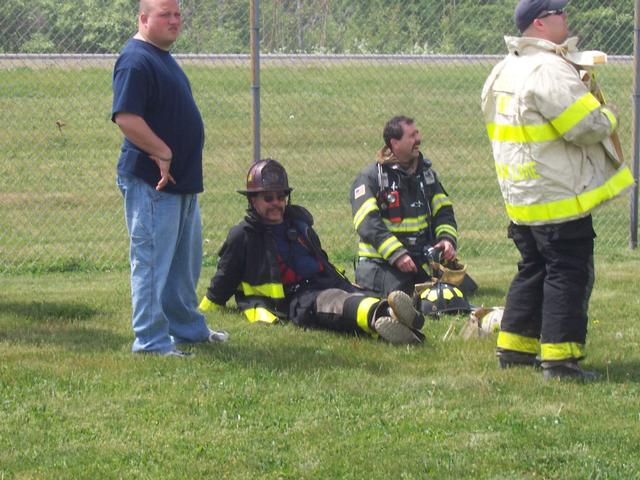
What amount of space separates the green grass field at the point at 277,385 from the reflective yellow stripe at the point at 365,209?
37.7 inches

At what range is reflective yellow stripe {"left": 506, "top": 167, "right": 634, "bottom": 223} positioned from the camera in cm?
614

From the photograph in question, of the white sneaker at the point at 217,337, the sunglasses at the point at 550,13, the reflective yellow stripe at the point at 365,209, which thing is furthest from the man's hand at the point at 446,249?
the sunglasses at the point at 550,13

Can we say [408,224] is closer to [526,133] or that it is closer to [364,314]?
[364,314]

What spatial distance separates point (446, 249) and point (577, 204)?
233cm

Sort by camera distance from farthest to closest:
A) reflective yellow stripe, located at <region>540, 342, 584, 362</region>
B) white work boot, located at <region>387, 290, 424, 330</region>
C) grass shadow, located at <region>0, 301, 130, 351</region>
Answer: grass shadow, located at <region>0, 301, 130, 351</region> < white work boot, located at <region>387, 290, 424, 330</region> < reflective yellow stripe, located at <region>540, 342, 584, 362</region>

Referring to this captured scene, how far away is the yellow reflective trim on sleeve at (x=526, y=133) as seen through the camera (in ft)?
20.2

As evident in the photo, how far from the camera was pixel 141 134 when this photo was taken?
21.2 ft

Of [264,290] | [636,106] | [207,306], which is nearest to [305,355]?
[264,290]

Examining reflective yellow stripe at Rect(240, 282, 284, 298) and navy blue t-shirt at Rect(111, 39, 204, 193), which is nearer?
navy blue t-shirt at Rect(111, 39, 204, 193)

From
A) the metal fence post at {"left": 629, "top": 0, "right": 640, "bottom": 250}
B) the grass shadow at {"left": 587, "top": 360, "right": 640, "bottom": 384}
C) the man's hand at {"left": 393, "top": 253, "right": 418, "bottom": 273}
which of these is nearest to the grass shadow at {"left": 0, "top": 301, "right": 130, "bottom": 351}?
the man's hand at {"left": 393, "top": 253, "right": 418, "bottom": 273}

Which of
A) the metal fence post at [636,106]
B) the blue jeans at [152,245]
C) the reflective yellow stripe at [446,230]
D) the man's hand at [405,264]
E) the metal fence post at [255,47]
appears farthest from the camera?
the metal fence post at [636,106]

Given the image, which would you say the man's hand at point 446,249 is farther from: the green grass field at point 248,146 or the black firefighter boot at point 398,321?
the green grass field at point 248,146

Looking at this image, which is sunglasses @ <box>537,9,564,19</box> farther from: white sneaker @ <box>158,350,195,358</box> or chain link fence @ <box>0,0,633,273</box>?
chain link fence @ <box>0,0,633,273</box>

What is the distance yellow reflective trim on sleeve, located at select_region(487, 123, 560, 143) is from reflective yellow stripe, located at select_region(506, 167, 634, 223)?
337 millimetres
